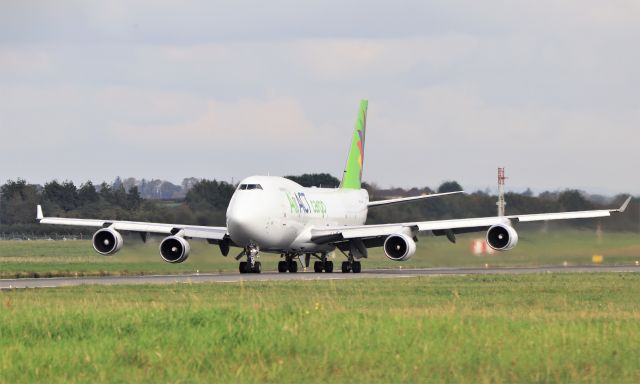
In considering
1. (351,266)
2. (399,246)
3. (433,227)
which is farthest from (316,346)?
(351,266)

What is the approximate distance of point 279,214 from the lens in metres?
60.3

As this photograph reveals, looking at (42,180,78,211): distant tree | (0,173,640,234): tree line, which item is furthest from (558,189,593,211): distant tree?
(42,180,78,211): distant tree

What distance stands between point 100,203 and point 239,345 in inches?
4108

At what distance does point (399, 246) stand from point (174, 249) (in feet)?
34.7

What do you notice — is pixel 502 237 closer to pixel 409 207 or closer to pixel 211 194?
pixel 409 207

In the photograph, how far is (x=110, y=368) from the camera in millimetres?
18422

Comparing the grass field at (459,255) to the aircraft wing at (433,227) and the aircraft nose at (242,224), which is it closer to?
the aircraft wing at (433,227)

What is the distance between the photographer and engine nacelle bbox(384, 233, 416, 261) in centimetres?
5941

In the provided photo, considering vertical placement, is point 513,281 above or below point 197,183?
below

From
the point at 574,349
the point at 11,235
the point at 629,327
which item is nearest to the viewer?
the point at 574,349

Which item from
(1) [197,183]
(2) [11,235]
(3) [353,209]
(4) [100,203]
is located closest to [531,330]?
(3) [353,209]

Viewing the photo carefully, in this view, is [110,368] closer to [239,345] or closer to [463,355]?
[239,345]

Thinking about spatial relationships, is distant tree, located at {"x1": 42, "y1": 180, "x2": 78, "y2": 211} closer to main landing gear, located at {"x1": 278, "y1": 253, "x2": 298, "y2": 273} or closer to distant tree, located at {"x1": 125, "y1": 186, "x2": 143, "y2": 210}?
distant tree, located at {"x1": 125, "y1": 186, "x2": 143, "y2": 210}

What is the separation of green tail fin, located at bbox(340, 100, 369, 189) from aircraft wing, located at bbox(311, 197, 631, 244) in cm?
1048
